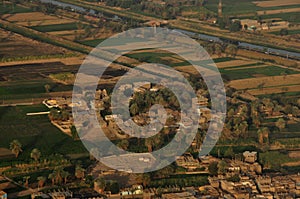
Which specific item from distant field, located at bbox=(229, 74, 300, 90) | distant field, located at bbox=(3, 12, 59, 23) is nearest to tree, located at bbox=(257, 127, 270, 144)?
distant field, located at bbox=(229, 74, 300, 90)

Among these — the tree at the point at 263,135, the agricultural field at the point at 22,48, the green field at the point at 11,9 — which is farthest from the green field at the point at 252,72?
the green field at the point at 11,9

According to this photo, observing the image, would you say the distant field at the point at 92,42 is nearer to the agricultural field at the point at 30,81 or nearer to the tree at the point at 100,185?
the agricultural field at the point at 30,81

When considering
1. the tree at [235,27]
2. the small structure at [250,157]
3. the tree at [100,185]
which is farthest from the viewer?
the tree at [235,27]

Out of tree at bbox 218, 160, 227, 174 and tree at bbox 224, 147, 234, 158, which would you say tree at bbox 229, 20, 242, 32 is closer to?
tree at bbox 224, 147, 234, 158

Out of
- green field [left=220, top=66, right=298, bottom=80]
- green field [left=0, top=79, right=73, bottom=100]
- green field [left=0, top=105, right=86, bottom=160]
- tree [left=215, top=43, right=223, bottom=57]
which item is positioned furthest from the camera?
tree [left=215, top=43, right=223, bottom=57]

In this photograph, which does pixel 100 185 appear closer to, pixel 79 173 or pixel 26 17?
pixel 79 173

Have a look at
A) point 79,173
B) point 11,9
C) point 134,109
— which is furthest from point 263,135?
point 11,9
